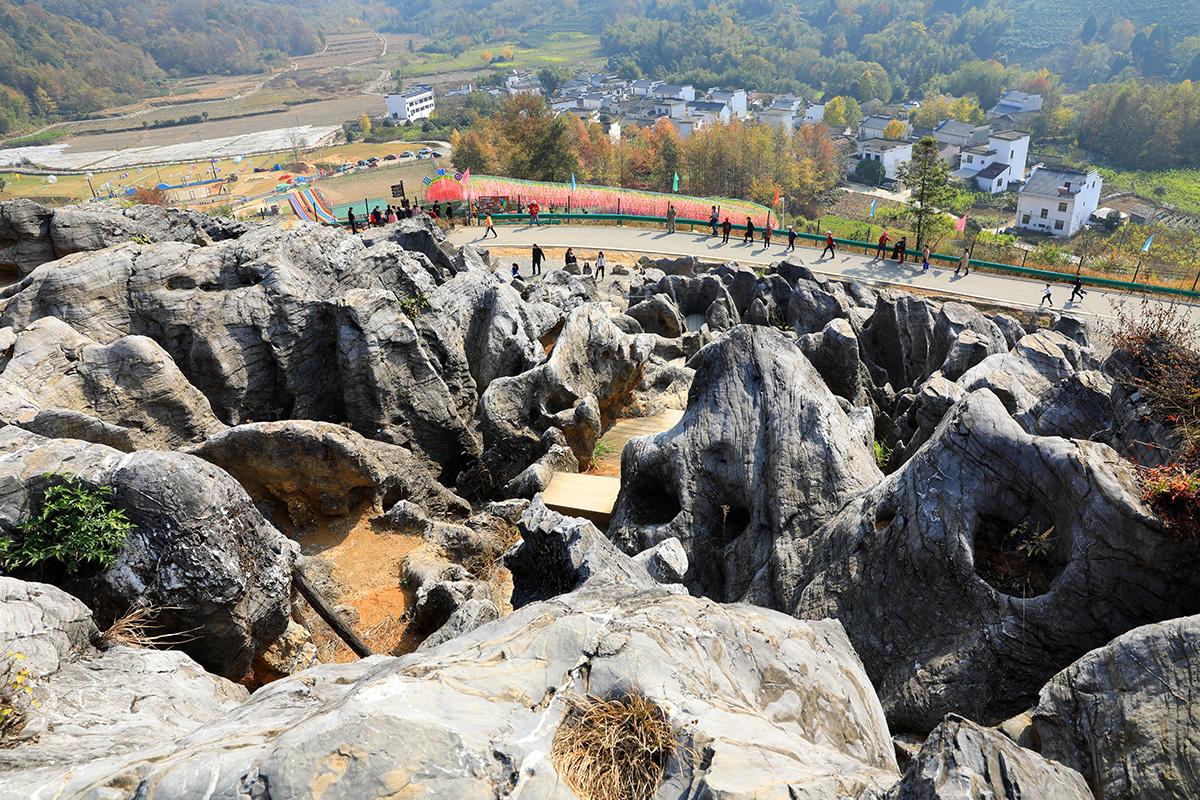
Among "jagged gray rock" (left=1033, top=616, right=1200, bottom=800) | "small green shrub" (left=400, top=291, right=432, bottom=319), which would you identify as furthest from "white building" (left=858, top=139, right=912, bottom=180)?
"jagged gray rock" (left=1033, top=616, right=1200, bottom=800)

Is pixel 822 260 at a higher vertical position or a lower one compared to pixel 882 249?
lower

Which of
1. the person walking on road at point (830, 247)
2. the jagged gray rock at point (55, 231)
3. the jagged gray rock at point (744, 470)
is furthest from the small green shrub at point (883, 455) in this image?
the person walking on road at point (830, 247)

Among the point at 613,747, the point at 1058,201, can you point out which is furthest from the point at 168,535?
the point at 1058,201

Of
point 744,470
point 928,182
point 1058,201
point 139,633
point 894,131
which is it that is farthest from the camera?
point 894,131

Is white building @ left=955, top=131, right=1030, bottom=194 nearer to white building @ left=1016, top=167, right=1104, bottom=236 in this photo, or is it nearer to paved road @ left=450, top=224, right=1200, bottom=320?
white building @ left=1016, top=167, right=1104, bottom=236

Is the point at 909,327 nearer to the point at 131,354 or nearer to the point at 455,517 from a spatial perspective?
the point at 455,517

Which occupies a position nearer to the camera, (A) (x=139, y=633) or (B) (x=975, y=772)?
(B) (x=975, y=772)

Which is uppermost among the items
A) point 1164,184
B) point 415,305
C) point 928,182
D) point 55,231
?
point 55,231

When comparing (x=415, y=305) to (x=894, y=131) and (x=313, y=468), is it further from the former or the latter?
(x=894, y=131)
